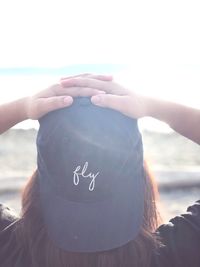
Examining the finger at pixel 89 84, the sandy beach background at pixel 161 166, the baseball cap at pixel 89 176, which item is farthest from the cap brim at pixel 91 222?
the sandy beach background at pixel 161 166

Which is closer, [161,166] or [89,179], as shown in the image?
[89,179]

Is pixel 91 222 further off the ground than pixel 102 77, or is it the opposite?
pixel 102 77

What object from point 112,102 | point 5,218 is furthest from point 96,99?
point 5,218

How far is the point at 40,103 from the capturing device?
1.23 meters

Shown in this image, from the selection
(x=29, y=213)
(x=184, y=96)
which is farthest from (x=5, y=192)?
(x=184, y=96)

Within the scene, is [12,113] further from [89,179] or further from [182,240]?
[182,240]

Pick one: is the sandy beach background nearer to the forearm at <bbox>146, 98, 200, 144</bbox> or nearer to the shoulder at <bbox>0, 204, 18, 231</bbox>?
the forearm at <bbox>146, 98, 200, 144</bbox>

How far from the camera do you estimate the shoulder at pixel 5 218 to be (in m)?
1.33

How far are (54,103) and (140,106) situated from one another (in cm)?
20

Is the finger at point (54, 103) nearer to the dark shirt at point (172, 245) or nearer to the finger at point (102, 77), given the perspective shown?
the finger at point (102, 77)

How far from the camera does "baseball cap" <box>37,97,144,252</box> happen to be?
1.18m

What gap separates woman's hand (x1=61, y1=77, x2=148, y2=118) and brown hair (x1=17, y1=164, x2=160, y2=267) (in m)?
0.24

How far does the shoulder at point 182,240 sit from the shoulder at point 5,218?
0.36 meters

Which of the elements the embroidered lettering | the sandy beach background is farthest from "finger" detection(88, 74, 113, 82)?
the sandy beach background
